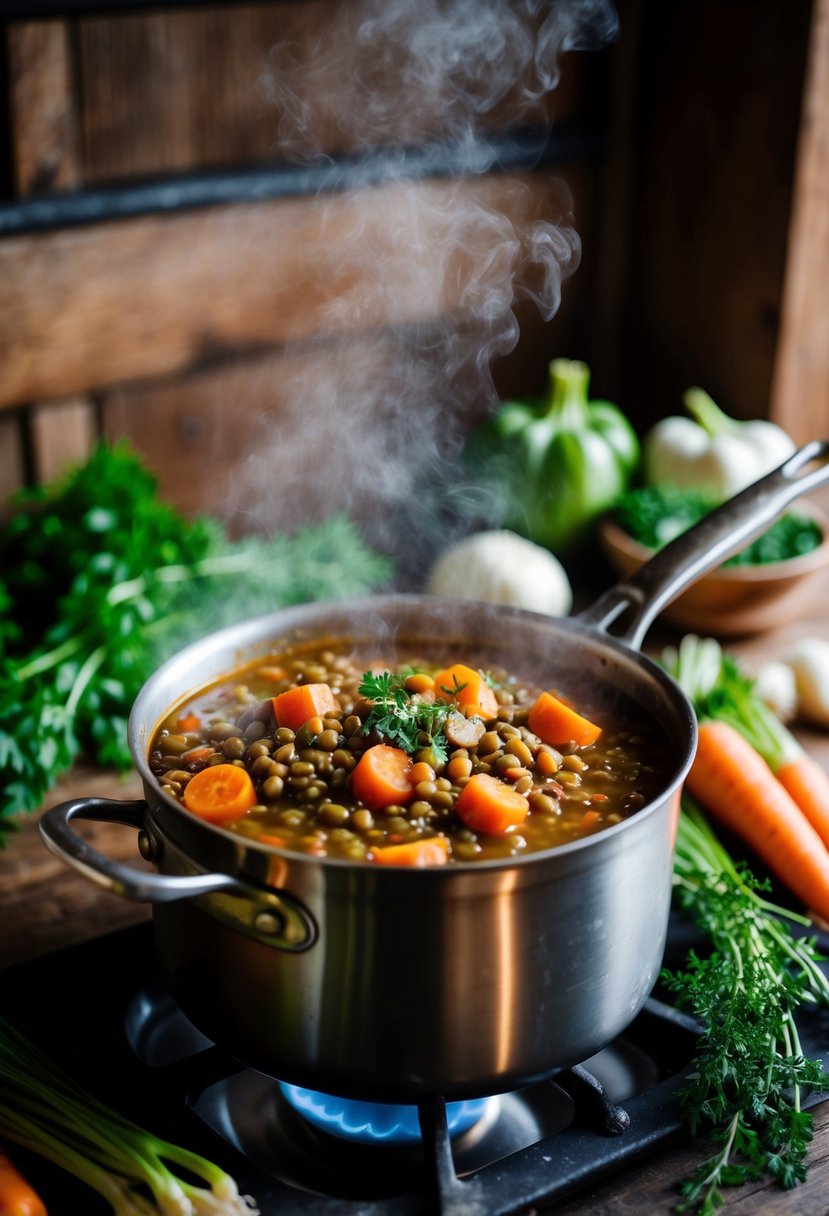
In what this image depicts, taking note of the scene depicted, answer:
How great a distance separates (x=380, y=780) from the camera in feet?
4.75

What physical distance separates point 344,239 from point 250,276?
259mm

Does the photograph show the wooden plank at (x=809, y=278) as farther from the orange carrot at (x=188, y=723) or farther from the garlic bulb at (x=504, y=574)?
the orange carrot at (x=188, y=723)

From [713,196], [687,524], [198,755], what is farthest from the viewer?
[713,196]

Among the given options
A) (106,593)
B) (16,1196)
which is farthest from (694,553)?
(16,1196)

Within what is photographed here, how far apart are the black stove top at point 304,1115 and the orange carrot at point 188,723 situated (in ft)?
1.10

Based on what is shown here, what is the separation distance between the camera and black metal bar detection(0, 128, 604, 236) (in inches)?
102

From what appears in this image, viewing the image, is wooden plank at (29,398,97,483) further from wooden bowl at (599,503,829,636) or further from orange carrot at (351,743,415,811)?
orange carrot at (351,743,415,811)

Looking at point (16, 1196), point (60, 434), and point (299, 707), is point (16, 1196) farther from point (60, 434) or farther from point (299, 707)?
point (60, 434)

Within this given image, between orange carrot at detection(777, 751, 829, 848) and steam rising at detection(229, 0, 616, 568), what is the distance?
1089 mm

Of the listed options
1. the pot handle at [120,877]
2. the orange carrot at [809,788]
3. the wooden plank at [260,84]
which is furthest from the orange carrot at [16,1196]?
the wooden plank at [260,84]

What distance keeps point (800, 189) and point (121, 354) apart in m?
1.64

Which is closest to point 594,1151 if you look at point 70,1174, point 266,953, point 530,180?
point 266,953

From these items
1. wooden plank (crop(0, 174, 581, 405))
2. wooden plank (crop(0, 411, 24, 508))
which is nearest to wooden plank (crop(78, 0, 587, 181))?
wooden plank (crop(0, 174, 581, 405))

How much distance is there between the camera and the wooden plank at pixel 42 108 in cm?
248
